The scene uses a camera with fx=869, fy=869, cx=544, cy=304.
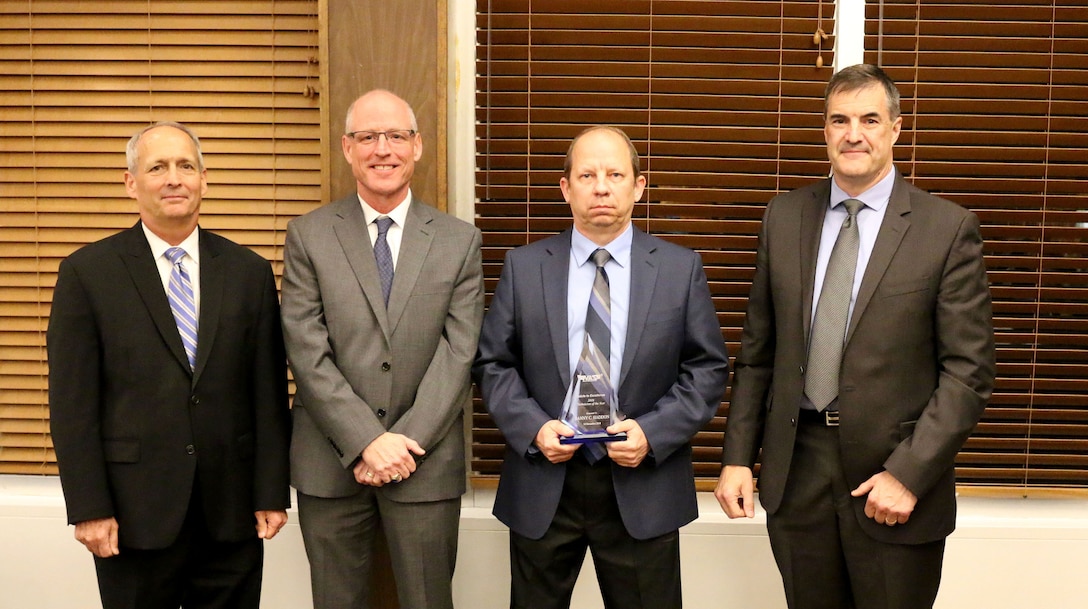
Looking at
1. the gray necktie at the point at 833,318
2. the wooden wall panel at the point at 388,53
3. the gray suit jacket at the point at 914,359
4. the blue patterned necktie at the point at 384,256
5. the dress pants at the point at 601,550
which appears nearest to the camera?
the gray suit jacket at the point at 914,359

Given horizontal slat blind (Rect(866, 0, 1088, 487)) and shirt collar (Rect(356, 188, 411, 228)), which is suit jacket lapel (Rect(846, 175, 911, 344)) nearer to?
horizontal slat blind (Rect(866, 0, 1088, 487))

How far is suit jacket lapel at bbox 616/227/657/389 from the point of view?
2207 mm

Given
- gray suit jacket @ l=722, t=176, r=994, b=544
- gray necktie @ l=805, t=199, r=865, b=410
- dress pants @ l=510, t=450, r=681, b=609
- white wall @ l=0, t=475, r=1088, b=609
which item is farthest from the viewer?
white wall @ l=0, t=475, r=1088, b=609

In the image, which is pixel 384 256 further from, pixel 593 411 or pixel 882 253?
pixel 882 253

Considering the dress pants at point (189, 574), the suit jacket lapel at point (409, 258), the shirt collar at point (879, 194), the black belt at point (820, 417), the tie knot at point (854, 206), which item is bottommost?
the dress pants at point (189, 574)

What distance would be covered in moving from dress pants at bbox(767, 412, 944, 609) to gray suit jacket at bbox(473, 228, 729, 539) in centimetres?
26

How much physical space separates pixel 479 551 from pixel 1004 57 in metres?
2.42

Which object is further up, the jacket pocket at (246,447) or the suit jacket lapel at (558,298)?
the suit jacket lapel at (558,298)

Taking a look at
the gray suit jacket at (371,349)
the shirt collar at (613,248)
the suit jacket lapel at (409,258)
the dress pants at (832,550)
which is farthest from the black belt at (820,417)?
the suit jacket lapel at (409,258)

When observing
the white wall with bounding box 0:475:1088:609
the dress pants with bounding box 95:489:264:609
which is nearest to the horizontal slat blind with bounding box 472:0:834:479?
the white wall with bounding box 0:475:1088:609

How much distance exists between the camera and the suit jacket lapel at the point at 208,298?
2.17m

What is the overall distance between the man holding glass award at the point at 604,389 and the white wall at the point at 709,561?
687mm

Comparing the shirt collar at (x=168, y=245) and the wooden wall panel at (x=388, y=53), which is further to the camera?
the wooden wall panel at (x=388, y=53)

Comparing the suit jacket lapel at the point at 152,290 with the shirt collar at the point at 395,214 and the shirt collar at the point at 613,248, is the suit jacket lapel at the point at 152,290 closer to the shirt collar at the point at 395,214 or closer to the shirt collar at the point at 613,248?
the shirt collar at the point at 395,214
